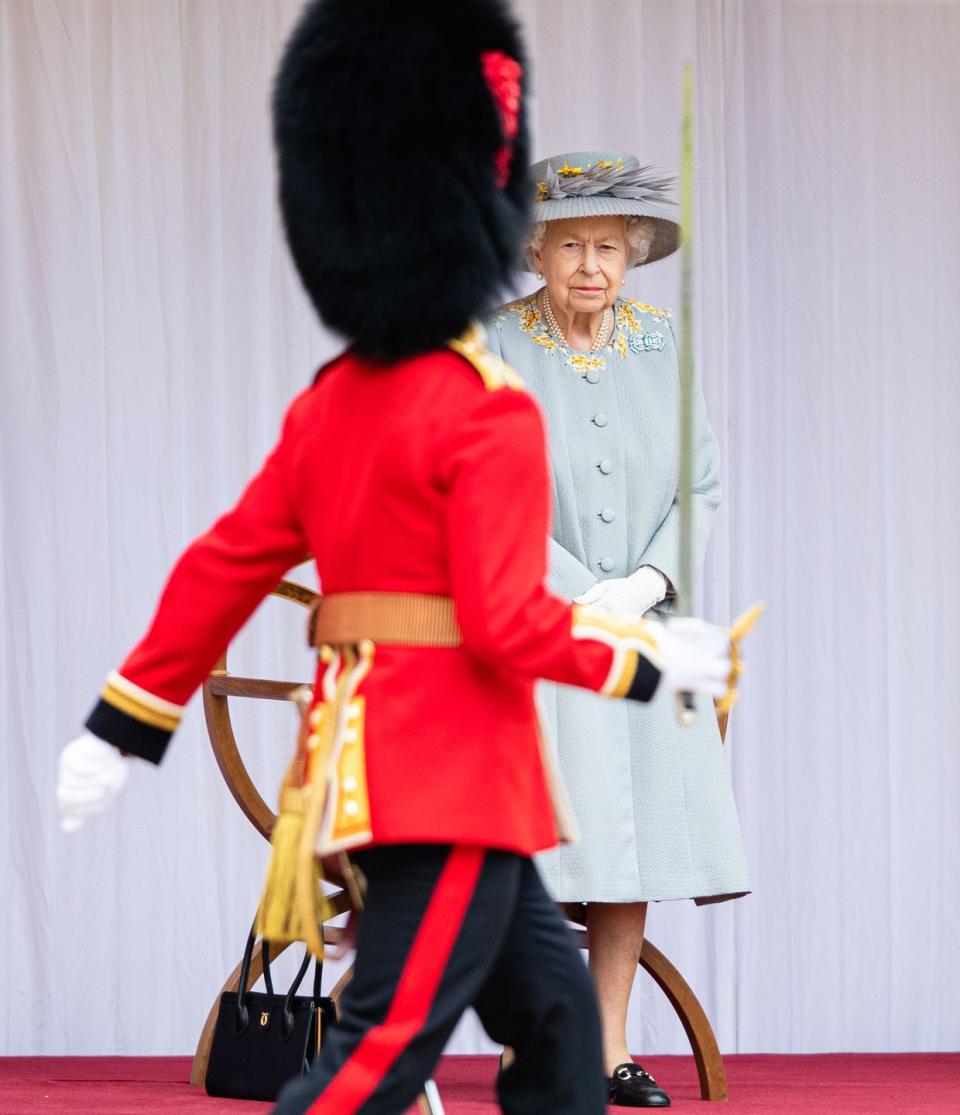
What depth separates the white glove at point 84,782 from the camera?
1.77 metres

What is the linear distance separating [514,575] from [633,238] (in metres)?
1.64

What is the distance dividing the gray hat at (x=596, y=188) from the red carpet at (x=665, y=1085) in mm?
1322

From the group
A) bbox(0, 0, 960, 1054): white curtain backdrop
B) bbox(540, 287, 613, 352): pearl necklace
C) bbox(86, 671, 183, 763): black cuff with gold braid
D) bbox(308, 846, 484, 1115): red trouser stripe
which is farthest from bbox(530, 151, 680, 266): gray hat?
bbox(308, 846, 484, 1115): red trouser stripe

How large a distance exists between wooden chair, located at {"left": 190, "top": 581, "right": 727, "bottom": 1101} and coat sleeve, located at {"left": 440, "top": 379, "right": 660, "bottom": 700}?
4.61 ft

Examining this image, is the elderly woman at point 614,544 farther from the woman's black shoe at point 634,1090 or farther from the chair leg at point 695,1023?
the chair leg at point 695,1023

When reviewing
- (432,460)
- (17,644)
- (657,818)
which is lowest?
(657,818)

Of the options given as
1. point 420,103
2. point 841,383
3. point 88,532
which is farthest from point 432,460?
point 841,383

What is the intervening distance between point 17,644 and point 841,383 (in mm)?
1710

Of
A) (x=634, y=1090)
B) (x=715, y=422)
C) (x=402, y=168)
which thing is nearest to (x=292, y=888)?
(x=402, y=168)

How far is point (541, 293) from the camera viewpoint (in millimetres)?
3158

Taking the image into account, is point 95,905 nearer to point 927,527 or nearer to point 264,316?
point 264,316

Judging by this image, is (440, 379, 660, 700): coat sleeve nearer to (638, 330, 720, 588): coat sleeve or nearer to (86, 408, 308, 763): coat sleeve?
(86, 408, 308, 763): coat sleeve

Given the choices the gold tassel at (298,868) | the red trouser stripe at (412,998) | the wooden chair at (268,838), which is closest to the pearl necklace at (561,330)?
the wooden chair at (268,838)

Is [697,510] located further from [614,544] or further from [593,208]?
[593,208]
